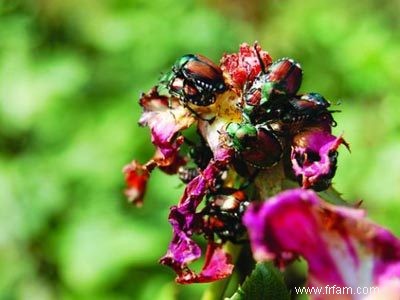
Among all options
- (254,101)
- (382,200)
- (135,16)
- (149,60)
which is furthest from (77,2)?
(254,101)

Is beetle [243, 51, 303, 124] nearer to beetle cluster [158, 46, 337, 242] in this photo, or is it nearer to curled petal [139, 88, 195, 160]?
beetle cluster [158, 46, 337, 242]

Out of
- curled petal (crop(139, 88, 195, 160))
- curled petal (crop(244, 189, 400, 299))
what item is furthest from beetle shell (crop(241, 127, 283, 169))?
curled petal (crop(244, 189, 400, 299))

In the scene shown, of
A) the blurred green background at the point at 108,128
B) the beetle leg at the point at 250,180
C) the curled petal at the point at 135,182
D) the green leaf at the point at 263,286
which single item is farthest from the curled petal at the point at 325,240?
the blurred green background at the point at 108,128

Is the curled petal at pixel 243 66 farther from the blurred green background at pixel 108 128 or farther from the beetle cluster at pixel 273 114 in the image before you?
the blurred green background at pixel 108 128

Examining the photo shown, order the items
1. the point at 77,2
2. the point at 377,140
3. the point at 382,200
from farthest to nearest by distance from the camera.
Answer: the point at 77,2, the point at 377,140, the point at 382,200

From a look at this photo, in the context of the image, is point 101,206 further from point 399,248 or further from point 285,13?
point 399,248

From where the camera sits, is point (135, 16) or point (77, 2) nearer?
point (135, 16)

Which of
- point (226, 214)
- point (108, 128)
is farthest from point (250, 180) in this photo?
point (108, 128)
